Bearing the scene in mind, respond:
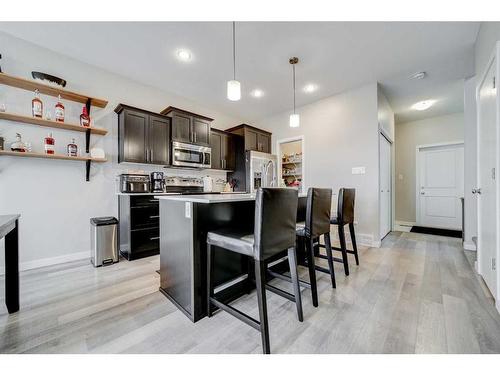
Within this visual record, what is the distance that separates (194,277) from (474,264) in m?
3.26

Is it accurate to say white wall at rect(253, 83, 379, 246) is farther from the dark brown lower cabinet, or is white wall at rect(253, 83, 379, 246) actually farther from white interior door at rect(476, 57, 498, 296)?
the dark brown lower cabinet

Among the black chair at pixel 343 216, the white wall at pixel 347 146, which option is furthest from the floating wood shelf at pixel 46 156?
the white wall at pixel 347 146

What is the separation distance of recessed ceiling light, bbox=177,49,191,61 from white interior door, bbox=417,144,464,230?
5.89 metres

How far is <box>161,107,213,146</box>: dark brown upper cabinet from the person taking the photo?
11.5ft

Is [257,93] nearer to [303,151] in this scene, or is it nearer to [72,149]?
[303,151]

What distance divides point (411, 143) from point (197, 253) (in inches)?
249

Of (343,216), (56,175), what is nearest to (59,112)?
(56,175)

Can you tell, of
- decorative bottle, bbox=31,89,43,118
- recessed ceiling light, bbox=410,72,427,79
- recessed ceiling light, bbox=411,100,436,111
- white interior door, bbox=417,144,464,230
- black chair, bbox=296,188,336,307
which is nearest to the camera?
black chair, bbox=296,188,336,307

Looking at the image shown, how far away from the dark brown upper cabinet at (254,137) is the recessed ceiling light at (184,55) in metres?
1.91

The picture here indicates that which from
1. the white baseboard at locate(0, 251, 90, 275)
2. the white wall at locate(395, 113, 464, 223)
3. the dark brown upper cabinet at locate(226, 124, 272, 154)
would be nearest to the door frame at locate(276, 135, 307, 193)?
the dark brown upper cabinet at locate(226, 124, 272, 154)

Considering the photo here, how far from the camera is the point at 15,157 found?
2402 millimetres

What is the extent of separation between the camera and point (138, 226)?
2791 millimetres

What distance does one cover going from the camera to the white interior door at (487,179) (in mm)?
1677

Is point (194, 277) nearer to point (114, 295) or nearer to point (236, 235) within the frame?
point (236, 235)
